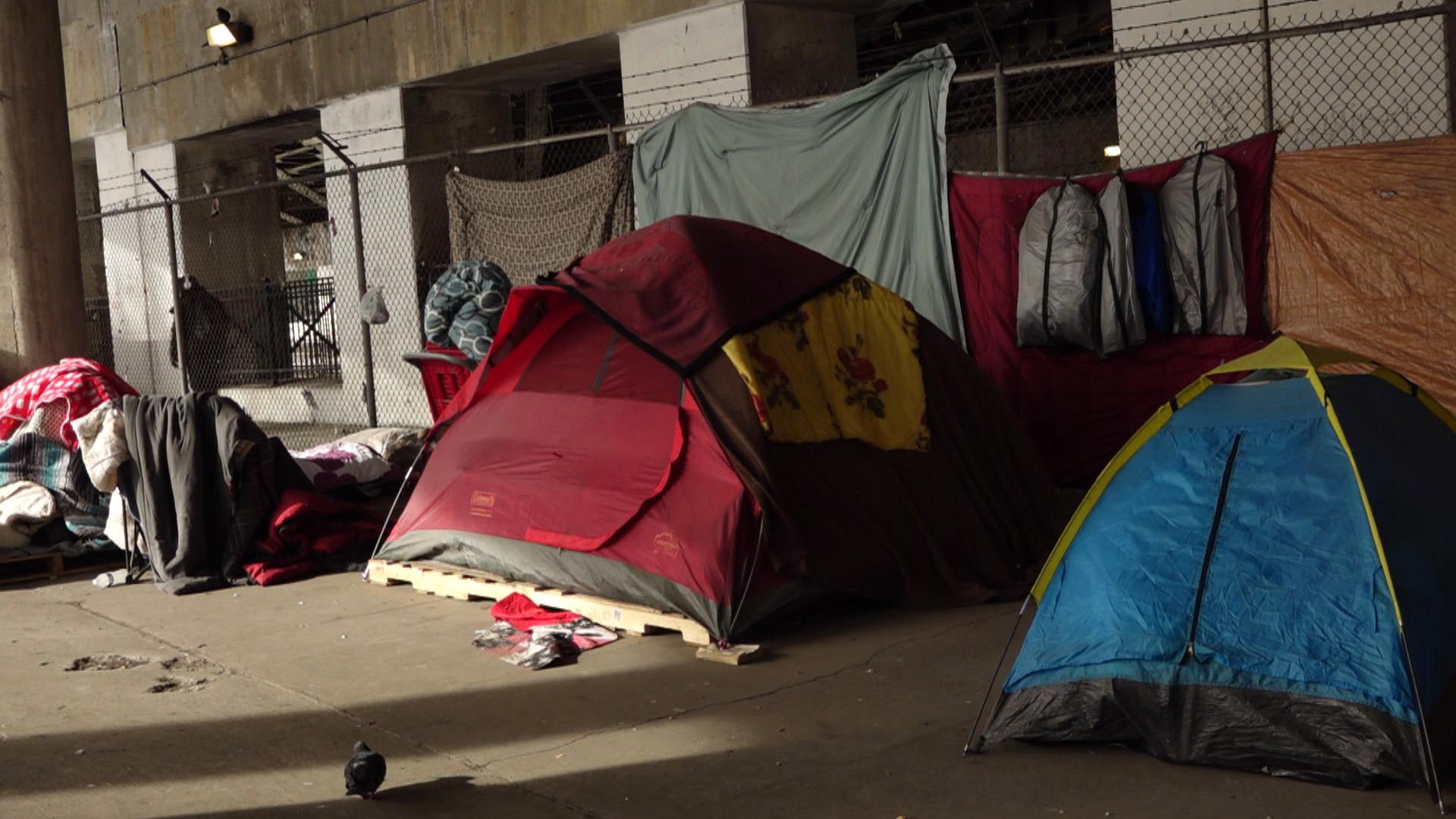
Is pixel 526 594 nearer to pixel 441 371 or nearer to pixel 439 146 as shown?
pixel 441 371

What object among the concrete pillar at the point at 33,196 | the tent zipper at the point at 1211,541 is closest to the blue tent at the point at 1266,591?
the tent zipper at the point at 1211,541

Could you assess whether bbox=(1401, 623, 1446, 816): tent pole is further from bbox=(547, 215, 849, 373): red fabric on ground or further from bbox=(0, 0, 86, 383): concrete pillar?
bbox=(0, 0, 86, 383): concrete pillar

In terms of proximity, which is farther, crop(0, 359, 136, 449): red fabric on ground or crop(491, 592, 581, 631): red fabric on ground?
crop(0, 359, 136, 449): red fabric on ground

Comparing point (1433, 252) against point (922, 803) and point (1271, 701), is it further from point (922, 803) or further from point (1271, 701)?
point (922, 803)

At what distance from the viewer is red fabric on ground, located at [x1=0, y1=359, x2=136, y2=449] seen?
8594 mm

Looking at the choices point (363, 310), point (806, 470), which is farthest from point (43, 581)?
point (806, 470)

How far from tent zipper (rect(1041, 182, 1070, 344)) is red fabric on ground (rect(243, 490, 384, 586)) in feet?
13.0

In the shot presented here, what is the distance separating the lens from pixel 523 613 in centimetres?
636

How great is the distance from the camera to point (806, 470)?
6125 mm

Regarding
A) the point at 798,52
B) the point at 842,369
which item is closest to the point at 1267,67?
the point at 842,369

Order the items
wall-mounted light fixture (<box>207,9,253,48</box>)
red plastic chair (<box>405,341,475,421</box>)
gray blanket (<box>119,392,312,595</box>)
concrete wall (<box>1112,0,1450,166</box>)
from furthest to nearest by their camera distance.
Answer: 1. wall-mounted light fixture (<box>207,9,253,48</box>)
2. red plastic chair (<box>405,341,475,421</box>)
3. gray blanket (<box>119,392,312,595</box>)
4. concrete wall (<box>1112,0,1450,166</box>)

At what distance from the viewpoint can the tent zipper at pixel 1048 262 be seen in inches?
293

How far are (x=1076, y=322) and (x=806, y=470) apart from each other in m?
2.13

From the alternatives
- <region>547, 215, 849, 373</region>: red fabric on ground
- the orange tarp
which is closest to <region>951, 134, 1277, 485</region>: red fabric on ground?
the orange tarp
